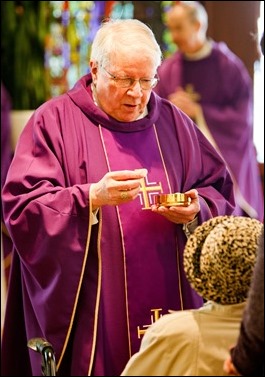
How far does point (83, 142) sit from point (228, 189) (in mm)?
630

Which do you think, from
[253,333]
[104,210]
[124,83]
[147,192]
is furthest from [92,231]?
[253,333]

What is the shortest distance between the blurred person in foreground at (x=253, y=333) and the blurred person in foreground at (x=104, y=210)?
3.75ft

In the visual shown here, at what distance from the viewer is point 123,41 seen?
3484 mm

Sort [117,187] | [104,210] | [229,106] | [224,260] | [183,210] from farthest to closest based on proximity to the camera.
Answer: [229,106] < [104,210] < [183,210] < [117,187] < [224,260]

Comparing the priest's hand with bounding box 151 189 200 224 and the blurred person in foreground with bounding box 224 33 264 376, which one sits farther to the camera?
the priest's hand with bounding box 151 189 200 224

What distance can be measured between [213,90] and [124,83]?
333cm

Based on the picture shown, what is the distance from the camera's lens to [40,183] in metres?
3.47

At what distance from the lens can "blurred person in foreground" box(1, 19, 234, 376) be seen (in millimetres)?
3475

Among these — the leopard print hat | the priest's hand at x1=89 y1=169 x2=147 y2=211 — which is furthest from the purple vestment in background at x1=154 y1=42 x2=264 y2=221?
the leopard print hat

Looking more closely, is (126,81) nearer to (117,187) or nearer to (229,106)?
(117,187)

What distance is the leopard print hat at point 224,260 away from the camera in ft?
7.76

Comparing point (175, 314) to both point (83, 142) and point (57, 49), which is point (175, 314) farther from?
point (57, 49)

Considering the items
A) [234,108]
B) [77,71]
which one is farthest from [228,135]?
[77,71]

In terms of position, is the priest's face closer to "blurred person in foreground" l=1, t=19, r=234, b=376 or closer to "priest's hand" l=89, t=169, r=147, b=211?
"blurred person in foreground" l=1, t=19, r=234, b=376
